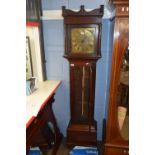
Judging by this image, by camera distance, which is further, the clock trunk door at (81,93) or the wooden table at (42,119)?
the clock trunk door at (81,93)

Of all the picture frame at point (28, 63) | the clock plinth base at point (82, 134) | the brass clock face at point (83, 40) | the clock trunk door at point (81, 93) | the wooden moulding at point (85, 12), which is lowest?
the clock plinth base at point (82, 134)

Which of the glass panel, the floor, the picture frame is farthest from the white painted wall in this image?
the glass panel

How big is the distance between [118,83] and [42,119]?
0.78 metres

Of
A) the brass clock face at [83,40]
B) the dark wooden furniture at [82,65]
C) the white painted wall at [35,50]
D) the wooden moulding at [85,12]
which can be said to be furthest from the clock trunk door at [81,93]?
the wooden moulding at [85,12]

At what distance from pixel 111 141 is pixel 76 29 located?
3.92ft

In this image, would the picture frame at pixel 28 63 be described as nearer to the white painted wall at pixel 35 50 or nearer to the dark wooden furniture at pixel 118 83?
the white painted wall at pixel 35 50

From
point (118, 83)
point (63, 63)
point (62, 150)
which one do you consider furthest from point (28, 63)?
point (62, 150)

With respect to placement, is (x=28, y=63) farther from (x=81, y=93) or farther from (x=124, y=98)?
(x=124, y=98)

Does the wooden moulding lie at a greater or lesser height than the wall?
greater

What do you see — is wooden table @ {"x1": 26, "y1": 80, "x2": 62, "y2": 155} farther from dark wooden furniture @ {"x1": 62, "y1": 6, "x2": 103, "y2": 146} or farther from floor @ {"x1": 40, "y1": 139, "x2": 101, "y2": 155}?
dark wooden furniture @ {"x1": 62, "y1": 6, "x2": 103, "y2": 146}

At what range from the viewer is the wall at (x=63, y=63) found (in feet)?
6.62

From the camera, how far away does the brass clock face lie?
6.19 feet

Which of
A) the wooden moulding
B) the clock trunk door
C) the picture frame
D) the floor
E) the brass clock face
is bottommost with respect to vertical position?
the floor
